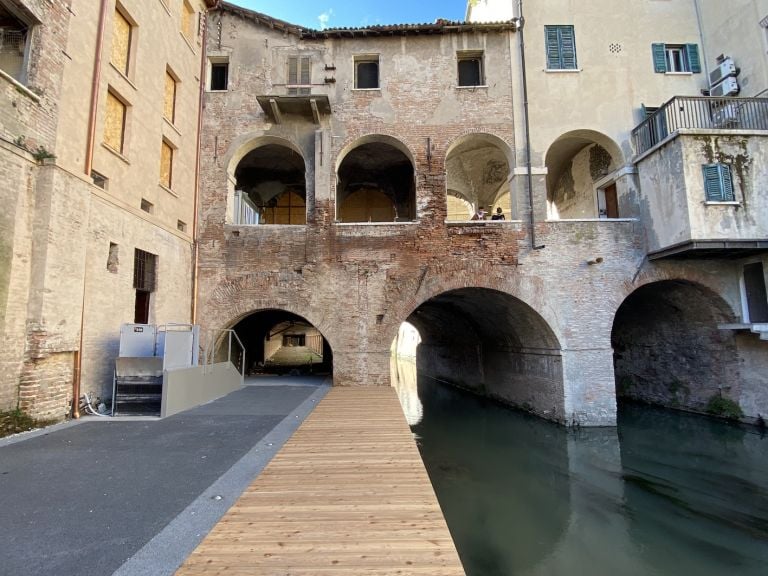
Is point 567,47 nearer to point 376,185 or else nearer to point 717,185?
point 717,185

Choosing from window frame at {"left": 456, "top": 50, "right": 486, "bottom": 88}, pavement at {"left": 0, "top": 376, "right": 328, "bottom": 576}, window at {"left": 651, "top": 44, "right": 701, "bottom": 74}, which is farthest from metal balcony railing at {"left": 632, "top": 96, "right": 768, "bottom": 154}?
pavement at {"left": 0, "top": 376, "right": 328, "bottom": 576}

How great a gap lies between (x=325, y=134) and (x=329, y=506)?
10.8 meters

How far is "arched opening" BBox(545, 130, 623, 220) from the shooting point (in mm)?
12805

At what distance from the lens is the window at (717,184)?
10156 mm

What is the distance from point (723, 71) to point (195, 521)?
1670cm

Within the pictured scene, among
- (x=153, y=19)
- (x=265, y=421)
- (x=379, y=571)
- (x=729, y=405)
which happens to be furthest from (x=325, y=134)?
(x=729, y=405)

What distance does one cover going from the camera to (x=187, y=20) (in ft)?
40.0

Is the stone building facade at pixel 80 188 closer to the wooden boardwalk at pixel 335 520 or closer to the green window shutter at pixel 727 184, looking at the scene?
the wooden boardwalk at pixel 335 520

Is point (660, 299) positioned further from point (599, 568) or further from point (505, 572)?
point (505, 572)

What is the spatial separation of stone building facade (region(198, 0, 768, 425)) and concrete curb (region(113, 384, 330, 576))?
6313 millimetres

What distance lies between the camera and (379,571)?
8.29ft

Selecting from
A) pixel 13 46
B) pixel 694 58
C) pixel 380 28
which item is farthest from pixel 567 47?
pixel 13 46

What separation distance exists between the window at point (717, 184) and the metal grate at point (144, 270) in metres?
13.7

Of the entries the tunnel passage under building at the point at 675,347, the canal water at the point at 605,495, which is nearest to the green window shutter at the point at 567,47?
the tunnel passage under building at the point at 675,347
